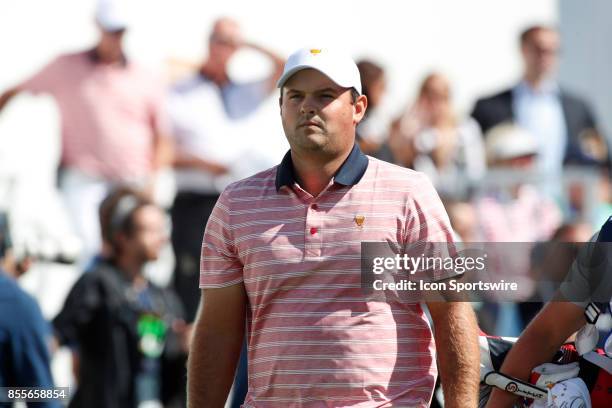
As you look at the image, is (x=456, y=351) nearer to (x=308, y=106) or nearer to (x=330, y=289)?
(x=330, y=289)

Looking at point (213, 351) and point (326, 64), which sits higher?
point (326, 64)

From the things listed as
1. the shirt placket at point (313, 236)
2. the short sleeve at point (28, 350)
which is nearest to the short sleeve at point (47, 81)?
the short sleeve at point (28, 350)

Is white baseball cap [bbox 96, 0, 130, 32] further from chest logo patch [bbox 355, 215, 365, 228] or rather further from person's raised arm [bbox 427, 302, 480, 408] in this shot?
person's raised arm [bbox 427, 302, 480, 408]

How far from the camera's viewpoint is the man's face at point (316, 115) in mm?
5438

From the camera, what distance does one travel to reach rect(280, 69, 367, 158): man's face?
5.44 meters

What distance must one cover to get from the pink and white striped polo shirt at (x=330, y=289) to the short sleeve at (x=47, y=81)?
21.3ft

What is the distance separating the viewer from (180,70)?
40.0ft

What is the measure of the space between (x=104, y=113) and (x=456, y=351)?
676 cm

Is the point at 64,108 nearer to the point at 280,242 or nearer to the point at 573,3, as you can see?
the point at 573,3

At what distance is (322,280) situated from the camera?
529cm

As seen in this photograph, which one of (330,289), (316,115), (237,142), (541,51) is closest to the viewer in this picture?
(330,289)

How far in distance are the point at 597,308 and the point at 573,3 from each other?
8.96m

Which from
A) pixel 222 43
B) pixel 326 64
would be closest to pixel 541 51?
pixel 222 43

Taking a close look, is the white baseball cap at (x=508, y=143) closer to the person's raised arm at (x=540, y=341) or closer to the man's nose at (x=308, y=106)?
the person's raised arm at (x=540, y=341)
